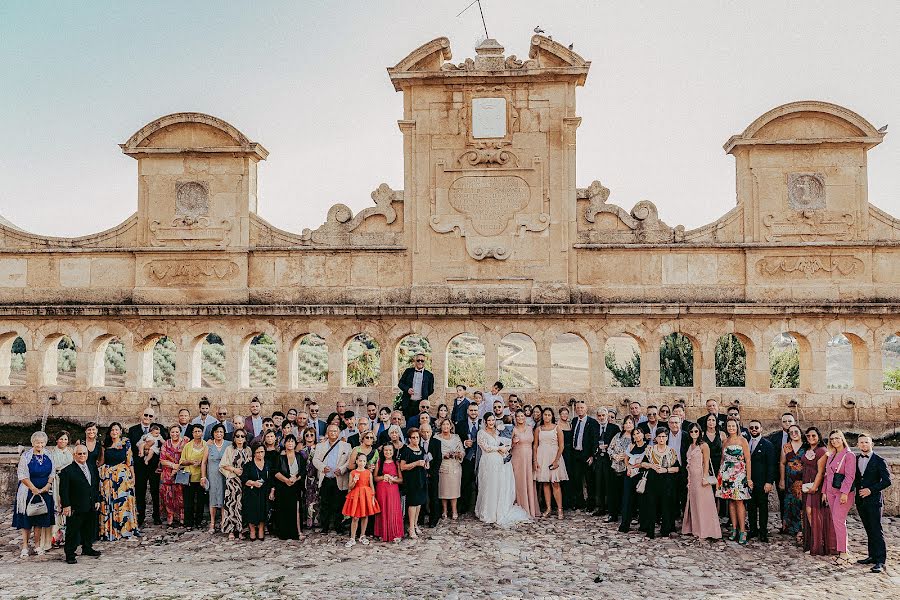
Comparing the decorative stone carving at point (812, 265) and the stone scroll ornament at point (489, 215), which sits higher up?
the stone scroll ornament at point (489, 215)

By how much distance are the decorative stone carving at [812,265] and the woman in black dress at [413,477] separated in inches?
390

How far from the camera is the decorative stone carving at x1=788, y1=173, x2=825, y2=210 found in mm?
16333

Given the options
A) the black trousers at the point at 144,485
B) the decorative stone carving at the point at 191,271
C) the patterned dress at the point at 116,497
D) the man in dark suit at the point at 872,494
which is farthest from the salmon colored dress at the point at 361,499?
the decorative stone carving at the point at 191,271

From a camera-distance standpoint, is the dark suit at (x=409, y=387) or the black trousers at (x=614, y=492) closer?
the black trousers at (x=614, y=492)

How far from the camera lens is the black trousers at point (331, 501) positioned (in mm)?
10695

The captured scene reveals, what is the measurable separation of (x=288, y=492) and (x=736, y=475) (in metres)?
6.20

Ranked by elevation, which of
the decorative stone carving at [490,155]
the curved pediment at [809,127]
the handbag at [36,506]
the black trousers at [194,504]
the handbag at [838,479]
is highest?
the curved pediment at [809,127]

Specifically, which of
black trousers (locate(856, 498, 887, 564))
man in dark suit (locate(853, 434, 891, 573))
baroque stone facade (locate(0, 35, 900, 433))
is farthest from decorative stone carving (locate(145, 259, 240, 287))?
black trousers (locate(856, 498, 887, 564))

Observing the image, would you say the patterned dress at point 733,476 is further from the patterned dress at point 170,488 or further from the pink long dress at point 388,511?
the patterned dress at point 170,488

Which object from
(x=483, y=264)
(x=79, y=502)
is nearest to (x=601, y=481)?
(x=483, y=264)

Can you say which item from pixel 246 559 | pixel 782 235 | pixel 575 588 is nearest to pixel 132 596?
pixel 246 559

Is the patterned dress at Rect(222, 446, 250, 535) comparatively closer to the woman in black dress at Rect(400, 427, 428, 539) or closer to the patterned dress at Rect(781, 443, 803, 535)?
the woman in black dress at Rect(400, 427, 428, 539)

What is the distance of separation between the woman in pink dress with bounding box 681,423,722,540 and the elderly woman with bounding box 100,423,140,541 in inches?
316

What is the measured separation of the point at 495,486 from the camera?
11.2m
